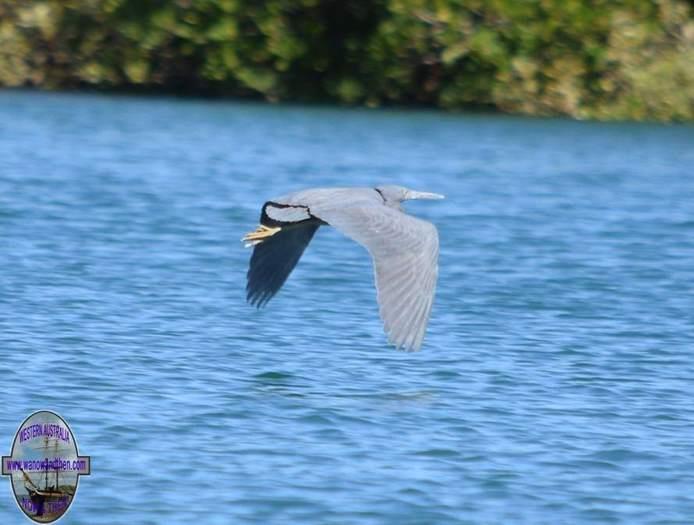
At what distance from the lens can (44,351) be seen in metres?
7.88

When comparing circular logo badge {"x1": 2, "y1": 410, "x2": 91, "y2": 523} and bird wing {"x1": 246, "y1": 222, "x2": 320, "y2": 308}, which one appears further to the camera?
bird wing {"x1": 246, "y1": 222, "x2": 320, "y2": 308}

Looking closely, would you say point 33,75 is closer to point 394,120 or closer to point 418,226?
point 394,120

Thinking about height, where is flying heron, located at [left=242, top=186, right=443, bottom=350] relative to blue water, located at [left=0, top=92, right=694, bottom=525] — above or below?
above

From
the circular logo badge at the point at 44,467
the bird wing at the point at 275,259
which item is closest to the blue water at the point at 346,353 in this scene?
the circular logo badge at the point at 44,467

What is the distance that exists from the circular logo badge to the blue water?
7 cm

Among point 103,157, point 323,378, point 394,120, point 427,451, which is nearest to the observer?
point 427,451

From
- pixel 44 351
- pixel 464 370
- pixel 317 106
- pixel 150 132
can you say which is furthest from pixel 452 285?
pixel 317 106

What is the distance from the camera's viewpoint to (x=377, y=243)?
6414 millimetres

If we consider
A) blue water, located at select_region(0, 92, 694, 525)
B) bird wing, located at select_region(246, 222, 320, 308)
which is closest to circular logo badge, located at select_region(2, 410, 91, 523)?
blue water, located at select_region(0, 92, 694, 525)

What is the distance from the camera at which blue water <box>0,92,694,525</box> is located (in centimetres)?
586

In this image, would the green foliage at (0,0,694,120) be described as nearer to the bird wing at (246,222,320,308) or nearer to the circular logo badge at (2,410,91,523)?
the bird wing at (246,222,320,308)

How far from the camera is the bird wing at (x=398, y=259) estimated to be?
20.0 ft

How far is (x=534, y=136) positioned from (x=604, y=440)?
15.3m

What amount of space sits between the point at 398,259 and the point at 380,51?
61.8 feet
